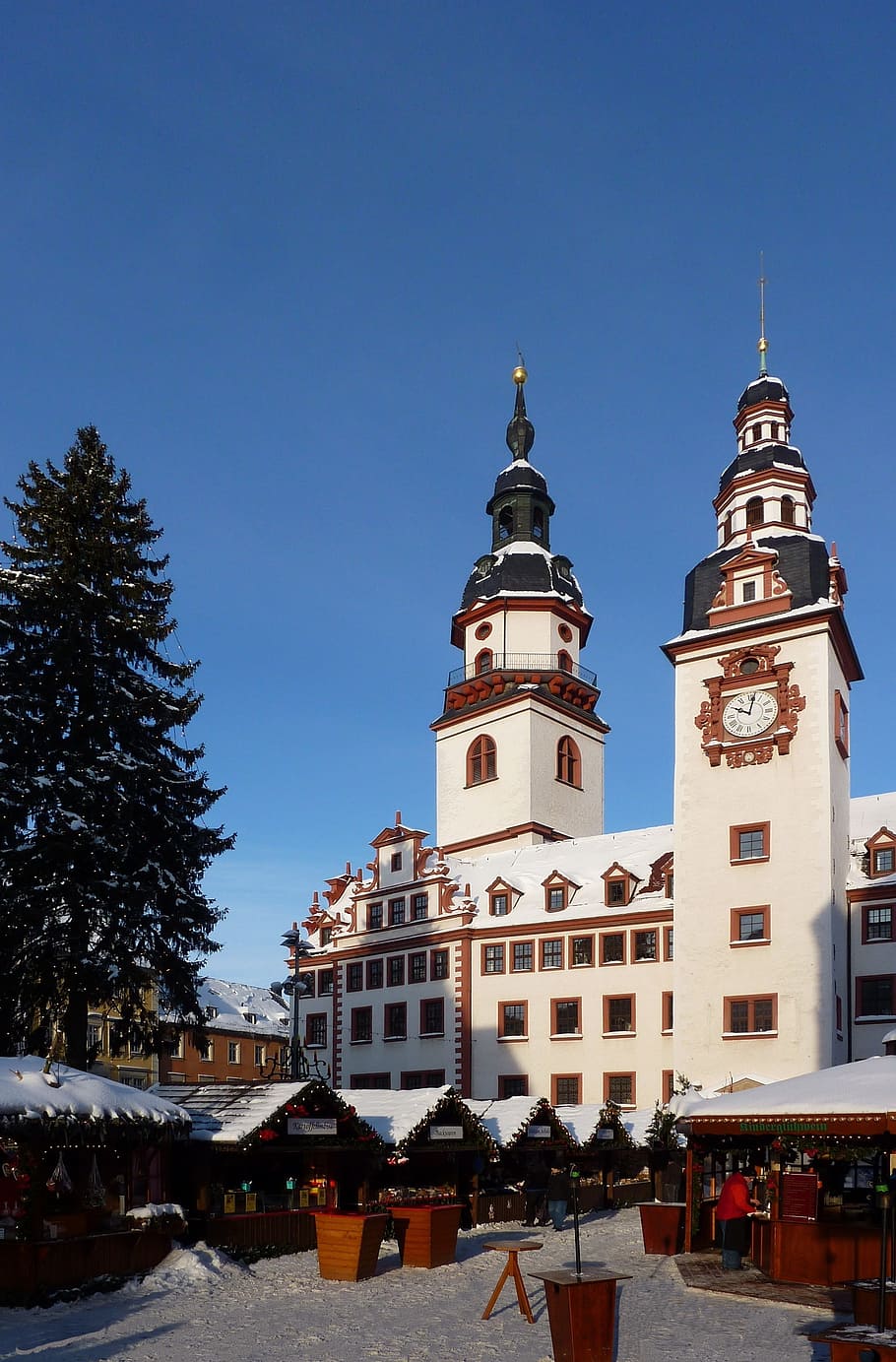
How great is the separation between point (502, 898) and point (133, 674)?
→ 82.0 feet

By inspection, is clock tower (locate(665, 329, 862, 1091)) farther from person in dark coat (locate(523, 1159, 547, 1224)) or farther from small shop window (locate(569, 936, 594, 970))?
person in dark coat (locate(523, 1159, 547, 1224))

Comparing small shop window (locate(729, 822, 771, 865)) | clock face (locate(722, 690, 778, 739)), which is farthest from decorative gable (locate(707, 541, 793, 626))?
small shop window (locate(729, 822, 771, 865))

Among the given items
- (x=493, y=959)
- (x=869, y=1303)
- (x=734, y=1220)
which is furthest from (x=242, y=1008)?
(x=869, y=1303)

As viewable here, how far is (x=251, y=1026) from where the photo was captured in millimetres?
81938

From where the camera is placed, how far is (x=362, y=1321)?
1775 cm

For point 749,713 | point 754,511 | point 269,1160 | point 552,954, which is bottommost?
point 269,1160

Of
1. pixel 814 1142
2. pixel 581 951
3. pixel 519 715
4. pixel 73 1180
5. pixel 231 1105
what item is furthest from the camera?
pixel 519 715

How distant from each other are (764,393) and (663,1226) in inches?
1325

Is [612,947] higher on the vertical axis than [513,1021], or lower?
higher

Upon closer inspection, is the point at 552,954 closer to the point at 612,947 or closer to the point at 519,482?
the point at 612,947

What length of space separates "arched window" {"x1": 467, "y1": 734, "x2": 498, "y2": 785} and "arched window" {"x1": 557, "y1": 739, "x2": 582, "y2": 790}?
9.95ft

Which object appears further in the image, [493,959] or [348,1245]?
[493,959]

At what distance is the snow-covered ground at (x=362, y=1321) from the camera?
15.5 meters

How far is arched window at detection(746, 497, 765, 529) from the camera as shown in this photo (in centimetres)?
4688
